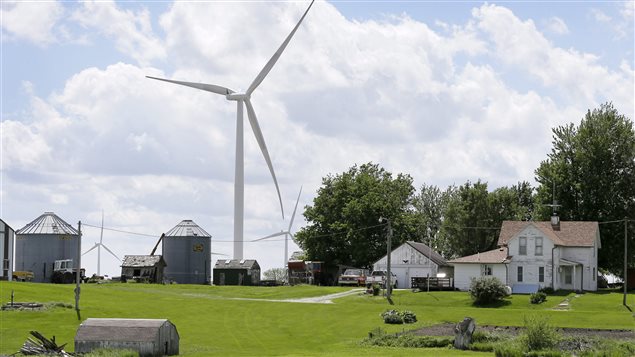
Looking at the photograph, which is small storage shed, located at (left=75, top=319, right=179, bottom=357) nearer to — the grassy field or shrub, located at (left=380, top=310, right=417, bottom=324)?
the grassy field

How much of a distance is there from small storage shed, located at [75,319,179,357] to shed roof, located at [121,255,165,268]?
208ft

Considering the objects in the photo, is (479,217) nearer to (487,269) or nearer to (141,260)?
(487,269)

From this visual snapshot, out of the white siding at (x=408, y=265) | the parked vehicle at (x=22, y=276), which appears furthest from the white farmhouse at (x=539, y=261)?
the parked vehicle at (x=22, y=276)

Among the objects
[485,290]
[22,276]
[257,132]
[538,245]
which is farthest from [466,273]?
[22,276]

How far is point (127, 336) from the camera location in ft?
177

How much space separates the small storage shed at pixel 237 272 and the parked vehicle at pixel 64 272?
15401mm

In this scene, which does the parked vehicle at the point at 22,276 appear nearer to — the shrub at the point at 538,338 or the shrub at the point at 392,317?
the shrub at the point at 392,317

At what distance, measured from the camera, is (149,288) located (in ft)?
335

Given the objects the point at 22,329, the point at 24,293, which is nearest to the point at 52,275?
the point at 24,293

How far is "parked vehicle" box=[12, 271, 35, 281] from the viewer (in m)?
109

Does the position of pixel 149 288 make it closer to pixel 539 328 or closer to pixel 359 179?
pixel 359 179

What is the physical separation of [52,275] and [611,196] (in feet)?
204

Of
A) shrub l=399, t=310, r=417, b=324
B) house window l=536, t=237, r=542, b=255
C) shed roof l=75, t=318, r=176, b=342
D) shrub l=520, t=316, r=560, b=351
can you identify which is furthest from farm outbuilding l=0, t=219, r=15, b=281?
shrub l=520, t=316, r=560, b=351

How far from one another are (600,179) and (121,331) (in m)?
69.2
